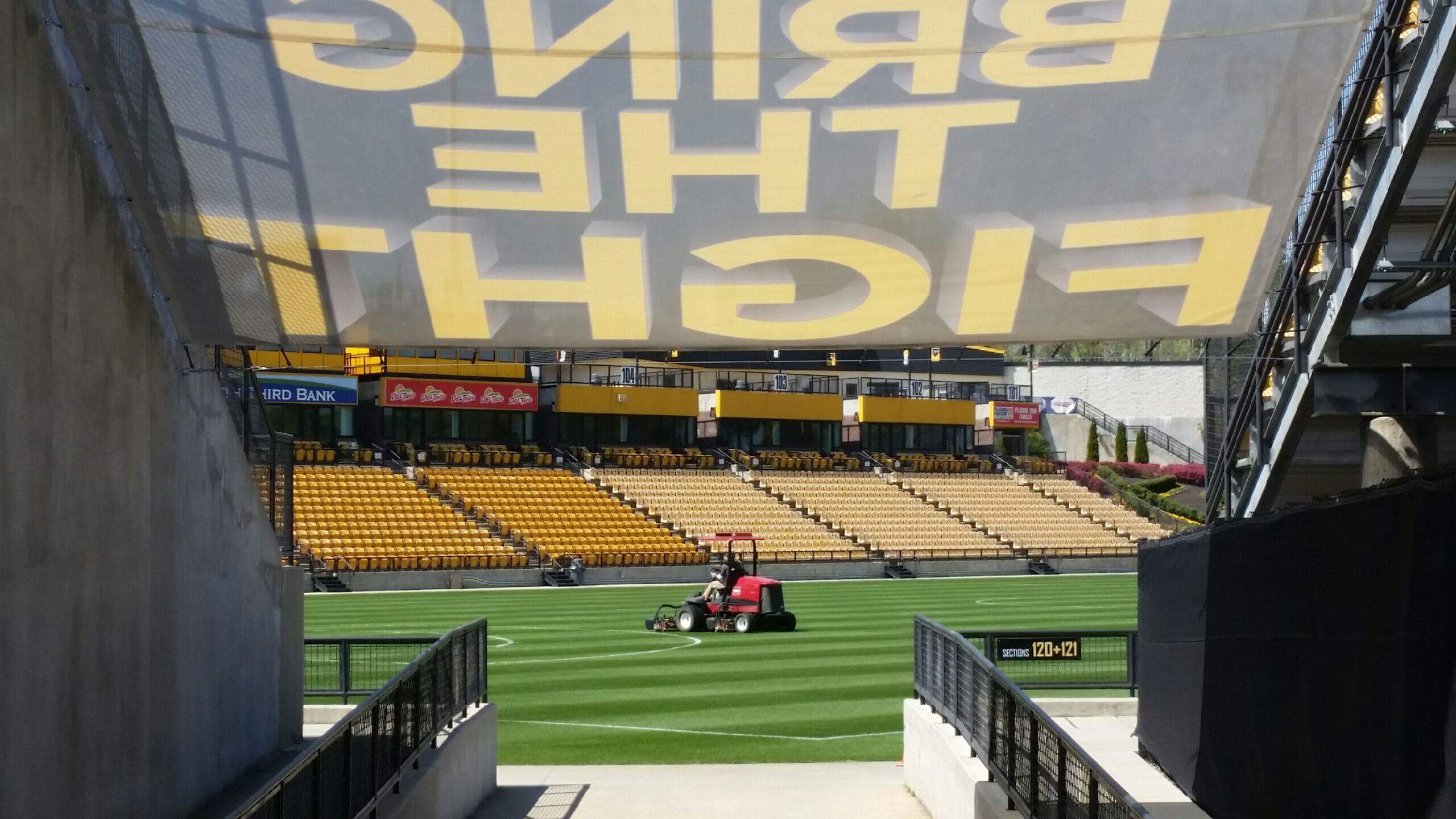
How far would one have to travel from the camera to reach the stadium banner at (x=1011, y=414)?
7919 centimetres

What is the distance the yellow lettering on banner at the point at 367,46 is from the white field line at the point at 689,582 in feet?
114

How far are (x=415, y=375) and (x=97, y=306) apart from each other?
56384mm

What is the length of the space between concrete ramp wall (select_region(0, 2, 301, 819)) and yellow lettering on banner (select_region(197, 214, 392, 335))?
0.78m

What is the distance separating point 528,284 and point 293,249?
1.67 meters

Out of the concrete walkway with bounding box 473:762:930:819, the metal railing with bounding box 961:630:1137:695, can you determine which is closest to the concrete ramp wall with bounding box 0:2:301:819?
the concrete walkway with bounding box 473:762:930:819

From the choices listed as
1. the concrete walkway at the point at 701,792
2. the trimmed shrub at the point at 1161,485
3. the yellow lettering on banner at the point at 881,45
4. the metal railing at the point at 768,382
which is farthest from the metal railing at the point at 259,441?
the trimmed shrub at the point at 1161,485

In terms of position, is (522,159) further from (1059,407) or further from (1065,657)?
(1059,407)

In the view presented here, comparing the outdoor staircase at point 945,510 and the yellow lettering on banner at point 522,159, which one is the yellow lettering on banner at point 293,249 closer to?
the yellow lettering on banner at point 522,159

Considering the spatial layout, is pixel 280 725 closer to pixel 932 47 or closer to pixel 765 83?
pixel 765 83

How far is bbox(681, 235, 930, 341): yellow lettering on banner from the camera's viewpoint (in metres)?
10.6

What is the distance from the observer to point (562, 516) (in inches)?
2242

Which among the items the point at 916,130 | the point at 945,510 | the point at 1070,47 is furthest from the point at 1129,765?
the point at 945,510

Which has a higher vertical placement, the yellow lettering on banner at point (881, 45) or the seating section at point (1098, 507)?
the yellow lettering on banner at point (881, 45)

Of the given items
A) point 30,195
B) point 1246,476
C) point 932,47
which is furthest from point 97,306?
point 1246,476
